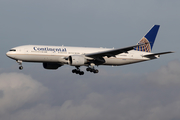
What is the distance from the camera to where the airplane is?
180ft

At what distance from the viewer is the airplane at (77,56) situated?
54750 mm

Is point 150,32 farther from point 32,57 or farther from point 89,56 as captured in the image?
point 32,57

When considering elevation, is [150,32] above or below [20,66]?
above

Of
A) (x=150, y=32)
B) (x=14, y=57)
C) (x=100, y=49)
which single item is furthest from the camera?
(x=150, y=32)

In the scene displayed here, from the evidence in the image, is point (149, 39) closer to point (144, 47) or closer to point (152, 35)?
point (152, 35)

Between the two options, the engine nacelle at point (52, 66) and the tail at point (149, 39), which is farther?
the tail at point (149, 39)

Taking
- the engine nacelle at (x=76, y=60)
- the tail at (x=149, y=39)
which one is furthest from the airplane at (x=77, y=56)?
the tail at (x=149, y=39)

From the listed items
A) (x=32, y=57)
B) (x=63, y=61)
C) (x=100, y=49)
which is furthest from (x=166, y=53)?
(x=32, y=57)

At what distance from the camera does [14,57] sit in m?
54.6

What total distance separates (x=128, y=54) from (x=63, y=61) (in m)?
13.0

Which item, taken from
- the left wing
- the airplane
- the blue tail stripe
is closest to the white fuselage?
the airplane

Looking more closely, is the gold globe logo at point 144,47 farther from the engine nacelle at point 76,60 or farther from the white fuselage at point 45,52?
the engine nacelle at point 76,60

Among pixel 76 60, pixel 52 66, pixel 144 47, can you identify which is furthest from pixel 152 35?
pixel 52 66

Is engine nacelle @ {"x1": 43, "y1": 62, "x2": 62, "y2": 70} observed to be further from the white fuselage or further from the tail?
the tail
